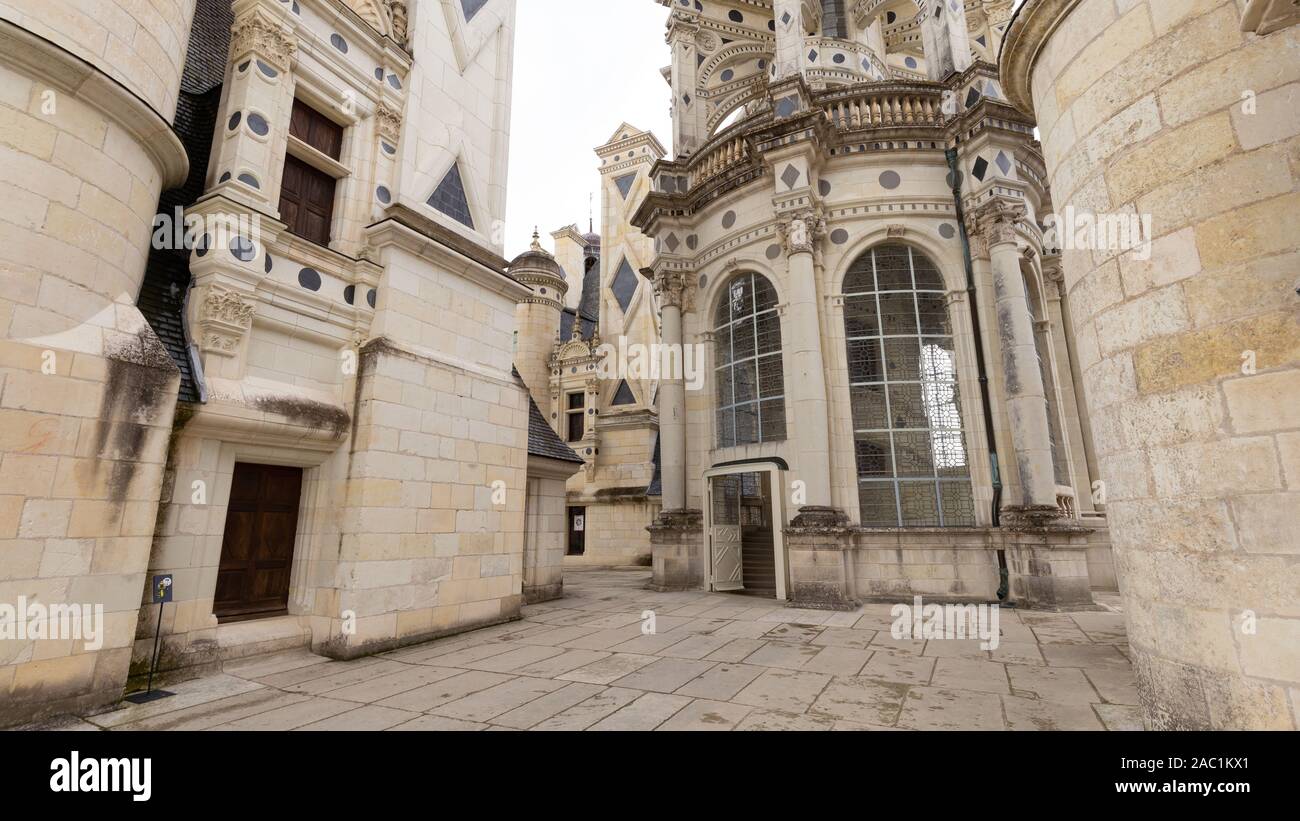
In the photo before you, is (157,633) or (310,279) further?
(310,279)

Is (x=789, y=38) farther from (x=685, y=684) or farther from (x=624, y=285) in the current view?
(x=685, y=684)

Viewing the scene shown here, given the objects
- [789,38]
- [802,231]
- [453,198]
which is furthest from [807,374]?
[789,38]

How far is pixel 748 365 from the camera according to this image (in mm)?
12953

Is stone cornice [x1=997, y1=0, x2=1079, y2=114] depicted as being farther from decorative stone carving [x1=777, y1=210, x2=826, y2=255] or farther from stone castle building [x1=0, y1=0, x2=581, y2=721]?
stone castle building [x1=0, y1=0, x2=581, y2=721]

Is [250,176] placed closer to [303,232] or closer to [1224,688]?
[303,232]

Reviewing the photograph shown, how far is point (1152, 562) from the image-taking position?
3.68 meters

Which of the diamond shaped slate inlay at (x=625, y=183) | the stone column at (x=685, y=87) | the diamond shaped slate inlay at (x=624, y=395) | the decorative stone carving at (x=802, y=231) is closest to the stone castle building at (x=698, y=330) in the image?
the stone column at (x=685, y=87)

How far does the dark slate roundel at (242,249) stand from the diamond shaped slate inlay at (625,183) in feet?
69.1

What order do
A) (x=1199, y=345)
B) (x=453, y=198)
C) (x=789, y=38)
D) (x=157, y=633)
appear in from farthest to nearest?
1. (x=789, y=38)
2. (x=453, y=198)
3. (x=157, y=633)
4. (x=1199, y=345)

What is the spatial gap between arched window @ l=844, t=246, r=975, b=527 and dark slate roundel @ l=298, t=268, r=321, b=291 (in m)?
9.79

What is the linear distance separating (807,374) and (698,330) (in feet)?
12.0

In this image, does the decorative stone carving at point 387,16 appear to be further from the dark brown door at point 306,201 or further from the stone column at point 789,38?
the stone column at point 789,38

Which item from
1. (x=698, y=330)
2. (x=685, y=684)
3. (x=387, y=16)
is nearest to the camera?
(x=685, y=684)

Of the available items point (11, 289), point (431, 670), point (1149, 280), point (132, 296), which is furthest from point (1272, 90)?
point (132, 296)
